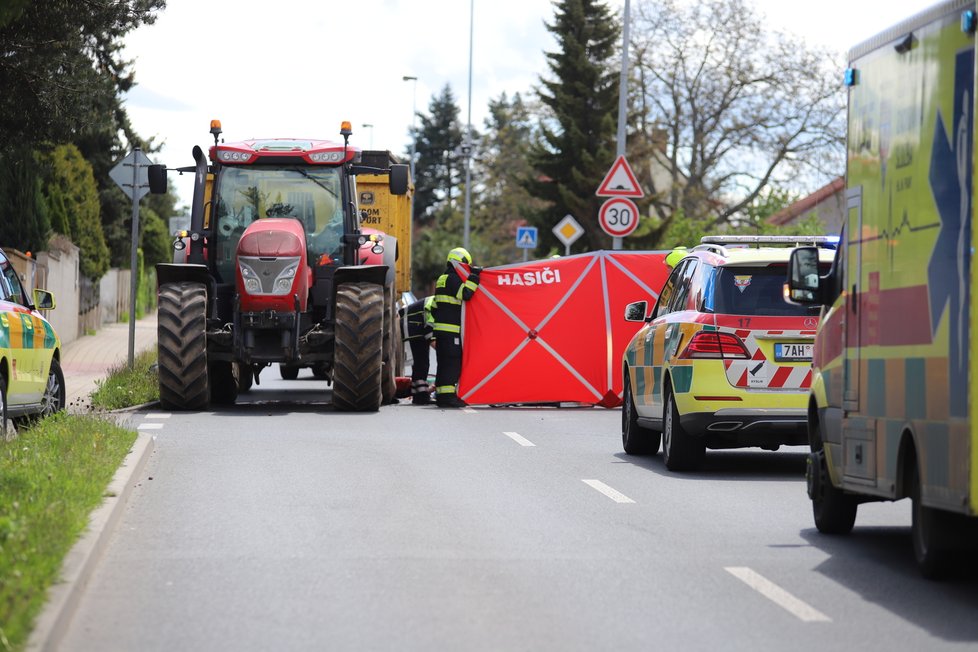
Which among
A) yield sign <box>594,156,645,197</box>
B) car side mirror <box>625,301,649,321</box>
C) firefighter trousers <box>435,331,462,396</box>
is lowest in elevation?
firefighter trousers <box>435,331,462,396</box>

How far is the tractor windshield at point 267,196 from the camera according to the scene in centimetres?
2012

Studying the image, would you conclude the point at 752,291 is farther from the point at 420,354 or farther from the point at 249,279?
the point at 420,354

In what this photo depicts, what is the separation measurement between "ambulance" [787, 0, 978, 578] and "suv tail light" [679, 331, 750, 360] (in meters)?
2.99

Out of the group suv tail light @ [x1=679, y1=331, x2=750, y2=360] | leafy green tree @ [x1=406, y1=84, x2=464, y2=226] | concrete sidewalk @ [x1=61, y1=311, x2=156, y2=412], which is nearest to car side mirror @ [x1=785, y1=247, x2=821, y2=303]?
suv tail light @ [x1=679, y1=331, x2=750, y2=360]

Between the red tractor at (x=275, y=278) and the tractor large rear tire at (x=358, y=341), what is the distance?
11 mm

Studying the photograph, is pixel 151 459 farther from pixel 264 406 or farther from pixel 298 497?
pixel 264 406

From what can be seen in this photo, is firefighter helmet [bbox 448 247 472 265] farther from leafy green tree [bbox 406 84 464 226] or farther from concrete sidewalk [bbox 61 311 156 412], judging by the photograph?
leafy green tree [bbox 406 84 464 226]

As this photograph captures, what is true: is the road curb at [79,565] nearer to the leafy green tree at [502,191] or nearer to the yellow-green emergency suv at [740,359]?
the yellow-green emergency suv at [740,359]

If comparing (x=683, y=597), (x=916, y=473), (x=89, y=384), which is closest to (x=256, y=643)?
(x=683, y=597)

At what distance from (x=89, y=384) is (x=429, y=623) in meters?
18.0

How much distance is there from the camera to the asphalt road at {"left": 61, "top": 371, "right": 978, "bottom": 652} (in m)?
6.95

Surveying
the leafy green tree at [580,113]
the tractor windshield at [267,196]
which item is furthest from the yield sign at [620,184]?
the leafy green tree at [580,113]

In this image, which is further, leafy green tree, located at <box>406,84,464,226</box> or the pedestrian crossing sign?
leafy green tree, located at <box>406,84,464,226</box>

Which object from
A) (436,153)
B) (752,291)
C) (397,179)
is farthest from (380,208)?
(436,153)
